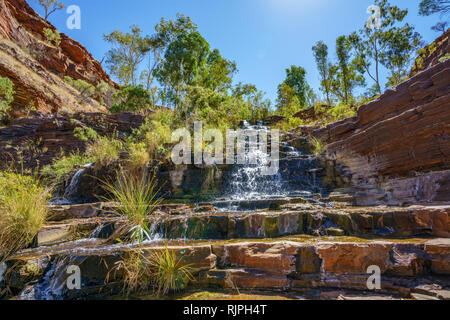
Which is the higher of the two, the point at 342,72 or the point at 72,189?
the point at 342,72

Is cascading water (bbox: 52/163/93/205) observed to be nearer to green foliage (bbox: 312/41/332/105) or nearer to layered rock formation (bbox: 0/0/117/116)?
layered rock formation (bbox: 0/0/117/116)

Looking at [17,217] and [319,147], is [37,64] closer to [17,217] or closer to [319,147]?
[17,217]

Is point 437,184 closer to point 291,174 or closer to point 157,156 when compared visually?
point 291,174

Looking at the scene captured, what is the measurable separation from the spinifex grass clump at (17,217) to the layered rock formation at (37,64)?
43.0 feet

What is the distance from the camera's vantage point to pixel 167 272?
2.23 meters

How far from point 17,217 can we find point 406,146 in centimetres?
702

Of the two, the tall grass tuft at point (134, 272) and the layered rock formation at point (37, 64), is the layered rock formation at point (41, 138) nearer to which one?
the layered rock formation at point (37, 64)

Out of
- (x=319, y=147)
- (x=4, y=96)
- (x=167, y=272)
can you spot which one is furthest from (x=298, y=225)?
(x=4, y=96)

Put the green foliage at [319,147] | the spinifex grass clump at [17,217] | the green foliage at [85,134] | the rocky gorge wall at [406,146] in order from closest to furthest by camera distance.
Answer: the spinifex grass clump at [17,217] → the rocky gorge wall at [406,146] → the green foliage at [319,147] → the green foliage at [85,134]

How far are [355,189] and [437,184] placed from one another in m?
1.53

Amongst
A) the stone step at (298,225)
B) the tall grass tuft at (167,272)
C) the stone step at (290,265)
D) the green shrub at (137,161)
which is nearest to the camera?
the stone step at (290,265)

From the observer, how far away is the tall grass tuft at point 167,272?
2201mm

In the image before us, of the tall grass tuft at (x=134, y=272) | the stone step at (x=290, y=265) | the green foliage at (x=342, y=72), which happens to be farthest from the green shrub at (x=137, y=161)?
the green foliage at (x=342, y=72)

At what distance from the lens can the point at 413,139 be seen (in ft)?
15.0
